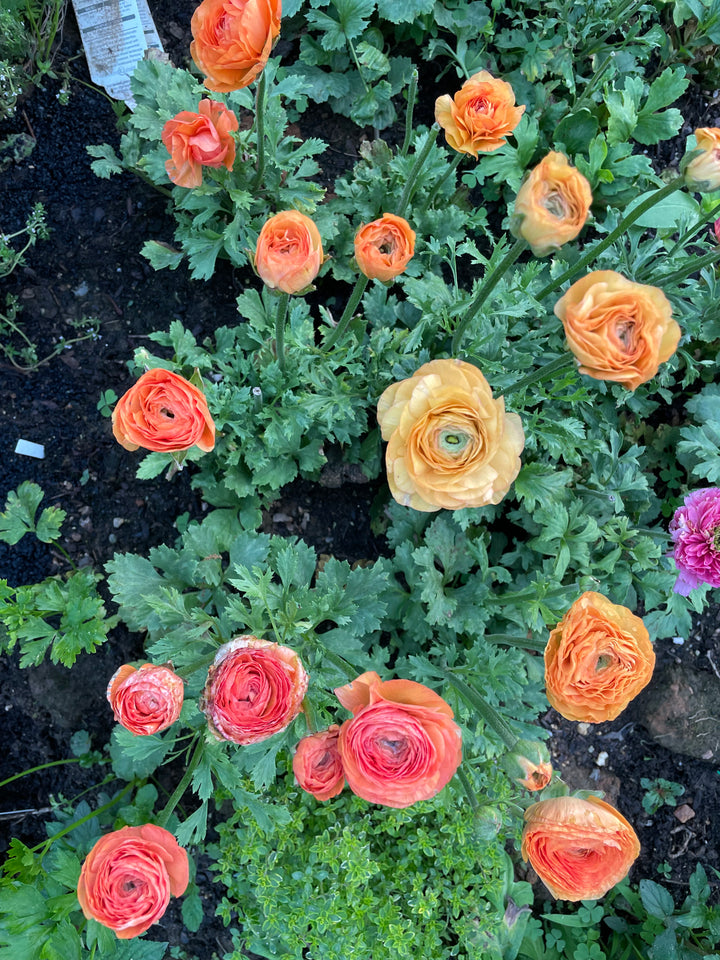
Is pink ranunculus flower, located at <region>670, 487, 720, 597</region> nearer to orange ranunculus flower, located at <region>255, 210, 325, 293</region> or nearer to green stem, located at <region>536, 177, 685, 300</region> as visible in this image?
green stem, located at <region>536, 177, 685, 300</region>

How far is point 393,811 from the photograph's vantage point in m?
2.20

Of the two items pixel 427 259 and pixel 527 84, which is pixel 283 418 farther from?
pixel 527 84

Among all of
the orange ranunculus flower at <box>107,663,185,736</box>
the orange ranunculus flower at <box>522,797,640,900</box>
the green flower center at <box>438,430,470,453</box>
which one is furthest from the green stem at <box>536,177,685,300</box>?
the orange ranunculus flower at <box>107,663,185,736</box>

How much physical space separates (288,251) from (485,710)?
125cm

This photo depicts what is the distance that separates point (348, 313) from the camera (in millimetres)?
1947

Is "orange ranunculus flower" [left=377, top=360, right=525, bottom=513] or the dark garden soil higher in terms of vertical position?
"orange ranunculus flower" [left=377, top=360, right=525, bottom=513]

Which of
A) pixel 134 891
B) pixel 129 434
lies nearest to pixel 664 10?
pixel 129 434

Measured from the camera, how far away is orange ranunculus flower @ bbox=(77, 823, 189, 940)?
1491mm

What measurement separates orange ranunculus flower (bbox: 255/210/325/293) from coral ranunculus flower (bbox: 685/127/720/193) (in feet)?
2.88

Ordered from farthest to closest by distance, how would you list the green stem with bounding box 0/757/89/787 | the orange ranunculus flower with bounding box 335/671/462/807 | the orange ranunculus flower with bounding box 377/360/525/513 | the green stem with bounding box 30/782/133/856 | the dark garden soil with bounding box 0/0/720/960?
→ the dark garden soil with bounding box 0/0/720/960 → the green stem with bounding box 0/757/89/787 → the green stem with bounding box 30/782/133/856 → the orange ranunculus flower with bounding box 377/360/525/513 → the orange ranunculus flower with bounding box 335/671/462/807

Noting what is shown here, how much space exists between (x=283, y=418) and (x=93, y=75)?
1698 millimetres

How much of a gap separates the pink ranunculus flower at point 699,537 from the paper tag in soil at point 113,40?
2.52 m

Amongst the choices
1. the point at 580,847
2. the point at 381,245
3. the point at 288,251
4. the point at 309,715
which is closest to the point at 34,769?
the point at 309,715

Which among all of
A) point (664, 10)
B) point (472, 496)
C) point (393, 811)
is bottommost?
point (393, 811)
